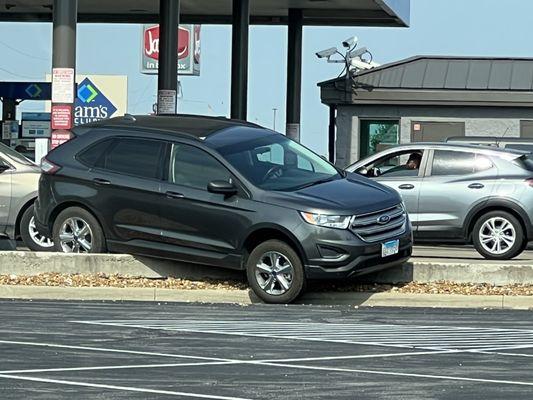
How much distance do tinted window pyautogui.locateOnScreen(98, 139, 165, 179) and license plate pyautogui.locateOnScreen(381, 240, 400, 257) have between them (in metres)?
2.73

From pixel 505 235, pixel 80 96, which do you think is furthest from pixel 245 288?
pixel 80 96

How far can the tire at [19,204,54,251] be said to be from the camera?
15.8m

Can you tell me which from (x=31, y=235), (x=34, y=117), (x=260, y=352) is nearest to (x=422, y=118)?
(x=34, y=117)

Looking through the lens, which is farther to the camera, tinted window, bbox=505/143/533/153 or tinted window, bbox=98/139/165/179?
tinted window, bbox=505/143/533/153

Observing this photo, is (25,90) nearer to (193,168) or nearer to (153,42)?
(193,168)

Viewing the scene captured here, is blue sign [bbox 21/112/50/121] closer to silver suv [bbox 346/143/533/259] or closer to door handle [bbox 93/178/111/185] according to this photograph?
silver suv [bbox 346/143/533/259]

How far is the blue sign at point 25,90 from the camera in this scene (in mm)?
38844

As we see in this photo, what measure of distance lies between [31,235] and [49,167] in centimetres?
193

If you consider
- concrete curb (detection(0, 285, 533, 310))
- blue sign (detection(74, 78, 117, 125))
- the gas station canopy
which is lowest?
concrete curb (detection(0, 285, 533, 310))

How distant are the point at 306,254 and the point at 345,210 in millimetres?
623

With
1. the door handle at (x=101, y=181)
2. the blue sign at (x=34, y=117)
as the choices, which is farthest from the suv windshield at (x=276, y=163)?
the blue sign at (x=34, y=117)

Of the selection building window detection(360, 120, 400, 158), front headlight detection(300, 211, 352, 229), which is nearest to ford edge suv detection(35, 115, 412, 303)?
front headlight detection(300, 211, 352, 229)

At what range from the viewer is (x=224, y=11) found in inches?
1324

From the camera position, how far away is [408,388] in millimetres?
8125
